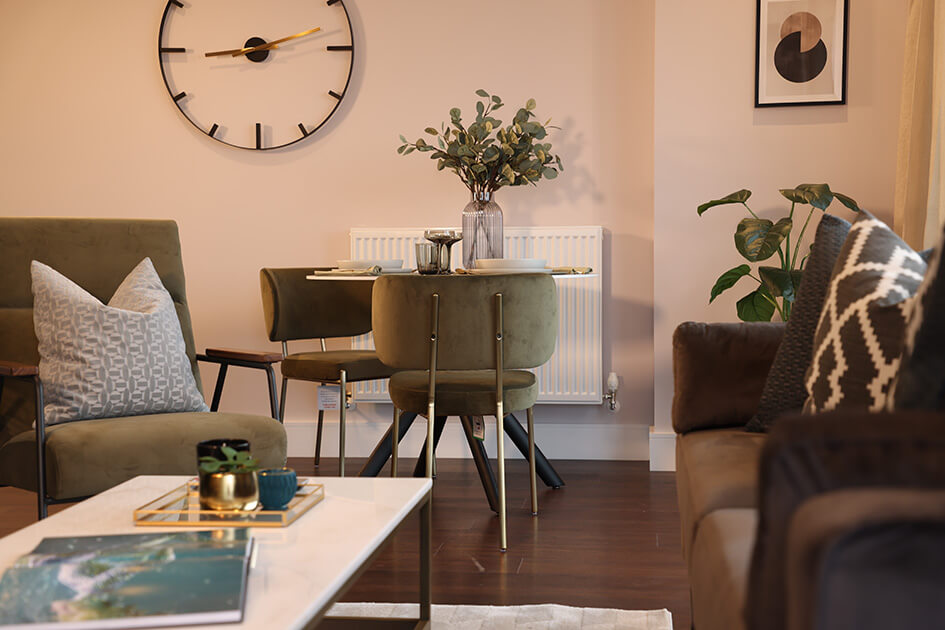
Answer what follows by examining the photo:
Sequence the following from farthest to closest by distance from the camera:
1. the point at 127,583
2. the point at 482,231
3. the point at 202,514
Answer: the point at 482,231, the point at 202,514, the point at 127,583

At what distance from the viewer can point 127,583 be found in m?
1.09

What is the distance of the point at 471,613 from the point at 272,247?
8.21 feet

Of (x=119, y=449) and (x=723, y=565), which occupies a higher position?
(x=723, y=565)

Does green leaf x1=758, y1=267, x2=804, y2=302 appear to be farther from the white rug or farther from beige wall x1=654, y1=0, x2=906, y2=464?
the white rug

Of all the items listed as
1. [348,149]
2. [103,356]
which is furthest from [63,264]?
[348,149]

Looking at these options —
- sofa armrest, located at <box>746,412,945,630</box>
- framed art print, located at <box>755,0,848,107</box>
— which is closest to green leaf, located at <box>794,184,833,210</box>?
framed art print, located at <box>755,0,848,107</box>

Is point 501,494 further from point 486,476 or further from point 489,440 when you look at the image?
point 489,440

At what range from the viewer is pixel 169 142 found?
167 inches

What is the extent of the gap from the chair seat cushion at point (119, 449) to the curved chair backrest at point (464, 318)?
19.7 inches

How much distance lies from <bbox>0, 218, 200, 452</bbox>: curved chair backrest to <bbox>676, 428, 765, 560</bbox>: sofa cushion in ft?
5.26

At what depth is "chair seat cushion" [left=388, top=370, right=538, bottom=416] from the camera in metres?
2.77

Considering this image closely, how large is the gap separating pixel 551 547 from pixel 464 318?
73cm

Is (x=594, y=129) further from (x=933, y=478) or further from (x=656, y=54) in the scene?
(x=933, y=478)

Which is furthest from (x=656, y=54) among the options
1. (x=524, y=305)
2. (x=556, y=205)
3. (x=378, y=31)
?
(x=524, y=305)
